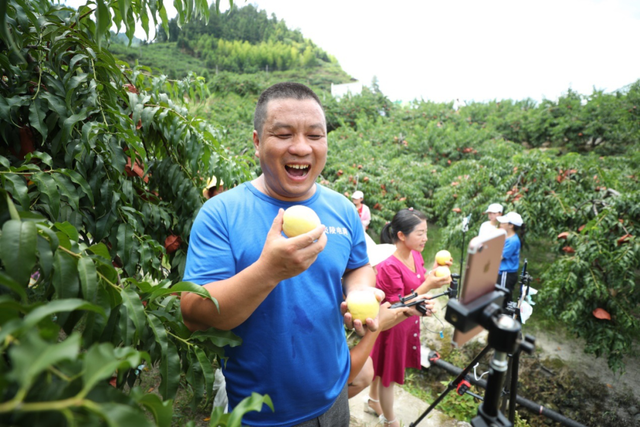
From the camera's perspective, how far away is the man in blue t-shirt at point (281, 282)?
1308 mm

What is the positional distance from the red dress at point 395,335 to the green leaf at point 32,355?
2.68 meters

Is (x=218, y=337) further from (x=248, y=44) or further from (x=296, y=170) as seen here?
(x=248, y=44)

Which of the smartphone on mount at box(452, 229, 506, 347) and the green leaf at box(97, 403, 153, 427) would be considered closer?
the green leaf at box(97, 403, 153, 427)

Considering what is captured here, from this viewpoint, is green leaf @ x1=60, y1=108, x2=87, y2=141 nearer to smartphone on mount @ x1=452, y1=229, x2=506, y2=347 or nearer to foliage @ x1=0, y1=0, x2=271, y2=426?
foliage @ x1=0, y1=0, x2=271, y2=426

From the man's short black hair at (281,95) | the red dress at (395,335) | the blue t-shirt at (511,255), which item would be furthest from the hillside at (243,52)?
the man's short black hair at (281,95)

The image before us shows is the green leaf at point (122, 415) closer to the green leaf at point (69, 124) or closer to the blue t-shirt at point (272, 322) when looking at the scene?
the blue t-shirt at point (272, 322)

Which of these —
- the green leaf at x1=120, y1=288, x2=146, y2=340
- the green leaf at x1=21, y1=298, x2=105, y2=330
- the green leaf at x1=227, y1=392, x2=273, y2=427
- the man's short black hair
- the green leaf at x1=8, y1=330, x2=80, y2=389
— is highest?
the man's short black hair

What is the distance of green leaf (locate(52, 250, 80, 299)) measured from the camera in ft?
2.52

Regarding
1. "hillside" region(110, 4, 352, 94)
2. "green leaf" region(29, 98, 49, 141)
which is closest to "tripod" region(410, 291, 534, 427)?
"green leaf" region(29, 98, 49, 141)

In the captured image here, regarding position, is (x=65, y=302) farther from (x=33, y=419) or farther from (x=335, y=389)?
(x=335, y=389)

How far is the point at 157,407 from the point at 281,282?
0.79 metres

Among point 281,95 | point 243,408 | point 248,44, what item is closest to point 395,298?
point 281,95

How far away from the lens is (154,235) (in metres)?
2.12

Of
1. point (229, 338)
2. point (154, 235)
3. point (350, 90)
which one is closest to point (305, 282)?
point (229, 338)
